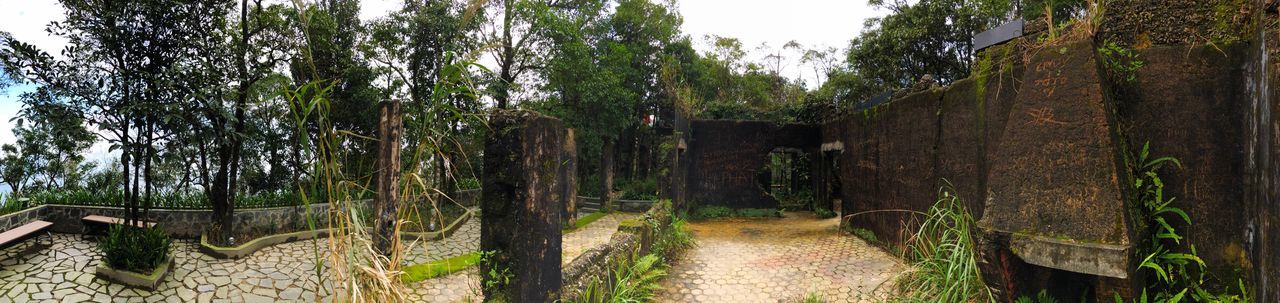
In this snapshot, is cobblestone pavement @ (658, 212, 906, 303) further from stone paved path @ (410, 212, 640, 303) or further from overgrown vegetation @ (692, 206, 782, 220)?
overgrown vegetation @ (692, 206, 782, 220)

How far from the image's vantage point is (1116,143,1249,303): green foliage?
3537mm

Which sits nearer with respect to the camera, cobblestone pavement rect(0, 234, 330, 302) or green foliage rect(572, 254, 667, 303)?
green foliage rect(572, 254, 667, 303)

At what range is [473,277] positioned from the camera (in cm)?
500

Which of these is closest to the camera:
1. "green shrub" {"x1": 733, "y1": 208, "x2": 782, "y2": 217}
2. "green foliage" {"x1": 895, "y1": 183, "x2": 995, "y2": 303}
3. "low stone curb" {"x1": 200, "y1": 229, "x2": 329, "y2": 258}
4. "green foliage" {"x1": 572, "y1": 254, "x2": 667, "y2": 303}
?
"green foliage" {"x1": 895, "y1": 183, "x2": 995, "y2": 303}

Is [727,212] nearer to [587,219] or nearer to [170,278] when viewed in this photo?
[587,219]

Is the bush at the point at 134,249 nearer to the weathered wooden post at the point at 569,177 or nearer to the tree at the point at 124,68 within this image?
the tree at the point at 124,68

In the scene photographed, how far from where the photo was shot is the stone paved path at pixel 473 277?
16.9 feet

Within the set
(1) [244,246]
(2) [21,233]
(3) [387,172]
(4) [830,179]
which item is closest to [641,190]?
(4) [830,179]

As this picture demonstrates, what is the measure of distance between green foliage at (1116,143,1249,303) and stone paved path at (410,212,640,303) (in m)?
4.46

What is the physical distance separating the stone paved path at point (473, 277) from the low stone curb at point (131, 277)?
3.05 m

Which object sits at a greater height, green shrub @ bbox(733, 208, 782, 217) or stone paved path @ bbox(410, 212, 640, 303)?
green shrub @ bbox(733, 208, 782, 217)

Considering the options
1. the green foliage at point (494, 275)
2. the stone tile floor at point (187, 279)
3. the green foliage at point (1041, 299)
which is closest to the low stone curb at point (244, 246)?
the stone tile floor at point (187, 279)

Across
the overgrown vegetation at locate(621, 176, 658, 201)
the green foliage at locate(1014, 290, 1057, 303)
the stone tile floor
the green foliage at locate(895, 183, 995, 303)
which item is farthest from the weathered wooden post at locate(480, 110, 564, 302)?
the overgrown vegetation at locate(621, 176, 658, 201)

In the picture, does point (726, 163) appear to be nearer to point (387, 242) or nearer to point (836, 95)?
point (836, 95)
